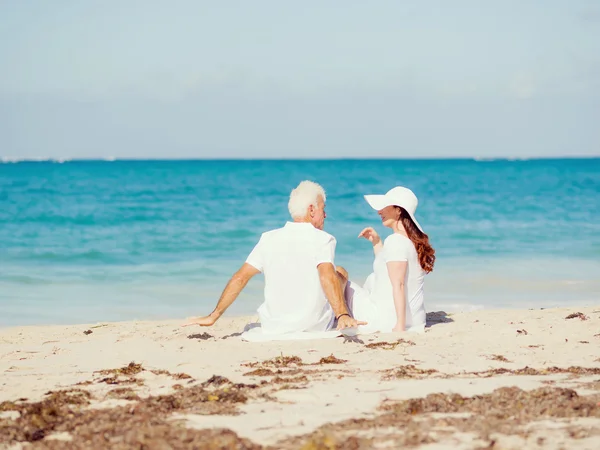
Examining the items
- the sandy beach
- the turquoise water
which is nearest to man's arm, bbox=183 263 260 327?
the sandy beach

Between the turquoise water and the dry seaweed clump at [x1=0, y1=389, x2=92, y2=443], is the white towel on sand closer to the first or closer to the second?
the dry seaweed clump at [x1=0, y1=389, x2=92, y2=443]

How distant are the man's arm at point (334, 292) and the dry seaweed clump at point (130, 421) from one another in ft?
5.04

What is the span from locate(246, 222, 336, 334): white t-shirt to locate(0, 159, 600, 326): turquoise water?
12.4ft

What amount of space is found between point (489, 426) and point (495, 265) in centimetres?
1089

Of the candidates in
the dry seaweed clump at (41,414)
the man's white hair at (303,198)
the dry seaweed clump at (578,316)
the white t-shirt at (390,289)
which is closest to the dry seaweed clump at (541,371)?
the white t-shirt at (390,289)

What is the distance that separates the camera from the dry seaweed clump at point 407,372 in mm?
5148

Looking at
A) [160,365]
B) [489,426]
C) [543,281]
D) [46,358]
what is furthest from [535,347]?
[543,281]

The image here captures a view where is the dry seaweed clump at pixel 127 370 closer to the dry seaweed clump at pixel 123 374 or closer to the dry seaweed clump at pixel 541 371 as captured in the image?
the dry seaweed clump at pixel 123 374

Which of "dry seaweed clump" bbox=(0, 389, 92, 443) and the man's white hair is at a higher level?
the man's white hair

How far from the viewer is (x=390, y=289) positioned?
22.2 ft

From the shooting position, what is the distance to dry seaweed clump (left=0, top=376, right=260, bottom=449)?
149 inches

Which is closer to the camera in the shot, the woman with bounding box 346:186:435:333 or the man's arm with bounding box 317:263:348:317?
the man's arm with bounding box 317:263:348:317

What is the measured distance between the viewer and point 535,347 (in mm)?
6234

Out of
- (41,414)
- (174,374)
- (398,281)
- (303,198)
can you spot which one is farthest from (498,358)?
(41,414)
